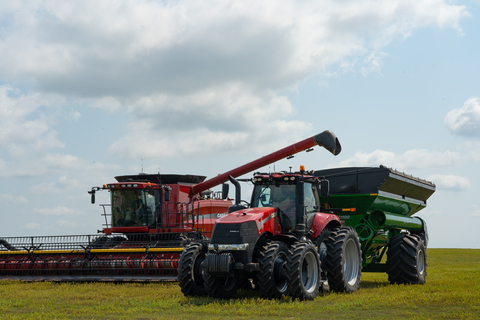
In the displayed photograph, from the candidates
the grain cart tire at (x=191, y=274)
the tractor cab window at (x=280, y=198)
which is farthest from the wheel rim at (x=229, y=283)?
the tractor cab window at (x=280, y=198)

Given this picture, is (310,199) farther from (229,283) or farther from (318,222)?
(229,283)

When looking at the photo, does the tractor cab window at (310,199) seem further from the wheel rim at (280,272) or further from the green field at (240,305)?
the green field at (240,305)

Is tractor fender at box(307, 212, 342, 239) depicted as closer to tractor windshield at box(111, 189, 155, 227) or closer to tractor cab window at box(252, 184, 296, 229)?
tractor cab window at box(252, 184, 296, 229)

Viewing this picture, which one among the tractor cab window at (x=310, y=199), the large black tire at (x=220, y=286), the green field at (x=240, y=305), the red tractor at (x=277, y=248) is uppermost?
the tractor cab window at (x=310, y=199)

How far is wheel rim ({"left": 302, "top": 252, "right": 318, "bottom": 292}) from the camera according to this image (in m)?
10.1

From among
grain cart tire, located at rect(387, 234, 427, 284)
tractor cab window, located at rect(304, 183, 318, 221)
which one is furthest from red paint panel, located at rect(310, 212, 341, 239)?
grain cart tire, located at rect(387, 234, 427, 284)

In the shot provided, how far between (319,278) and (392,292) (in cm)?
222

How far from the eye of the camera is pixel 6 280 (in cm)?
1514

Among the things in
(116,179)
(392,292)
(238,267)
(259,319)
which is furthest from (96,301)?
(116,179)

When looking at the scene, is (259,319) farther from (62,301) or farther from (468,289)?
(468,289)

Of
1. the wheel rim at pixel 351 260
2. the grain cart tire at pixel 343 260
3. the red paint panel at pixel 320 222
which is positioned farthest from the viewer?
the wheel rim at pixel 351 260

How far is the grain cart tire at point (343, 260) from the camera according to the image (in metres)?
10.9

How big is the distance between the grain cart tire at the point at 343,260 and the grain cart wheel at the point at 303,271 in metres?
0.78

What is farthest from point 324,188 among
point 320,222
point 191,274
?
point 191,274
